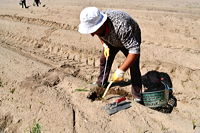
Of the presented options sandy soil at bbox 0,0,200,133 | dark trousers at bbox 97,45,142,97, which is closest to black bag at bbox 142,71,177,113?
sandy soil at bbox 0,0,200,133

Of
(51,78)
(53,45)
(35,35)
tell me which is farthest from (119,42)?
(35,35)

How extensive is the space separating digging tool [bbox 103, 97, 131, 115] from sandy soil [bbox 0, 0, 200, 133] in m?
0.06

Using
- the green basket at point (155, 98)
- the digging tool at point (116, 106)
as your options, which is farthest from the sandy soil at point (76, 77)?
the green basket at point (155, 98)

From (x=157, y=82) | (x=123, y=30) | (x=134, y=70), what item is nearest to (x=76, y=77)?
(x=134, y=70)

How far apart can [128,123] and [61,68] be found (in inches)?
85.1

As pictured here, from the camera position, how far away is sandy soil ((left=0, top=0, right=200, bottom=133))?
2895 mm

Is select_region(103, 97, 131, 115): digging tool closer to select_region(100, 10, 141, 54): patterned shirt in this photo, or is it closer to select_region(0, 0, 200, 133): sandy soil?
select_region(0, 0, 200, 133): sandy soil

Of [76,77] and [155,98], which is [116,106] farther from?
[76,77]

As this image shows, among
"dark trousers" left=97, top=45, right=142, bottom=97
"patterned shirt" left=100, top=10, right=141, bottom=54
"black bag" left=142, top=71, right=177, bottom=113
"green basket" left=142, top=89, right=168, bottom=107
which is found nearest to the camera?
"patterned shirt" left=100, top=10, right=141, bottom=54

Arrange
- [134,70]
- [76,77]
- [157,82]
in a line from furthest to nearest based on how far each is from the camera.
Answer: [76,77], [157,82], [134,70]

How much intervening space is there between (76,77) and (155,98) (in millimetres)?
1601

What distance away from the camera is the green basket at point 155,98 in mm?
3338

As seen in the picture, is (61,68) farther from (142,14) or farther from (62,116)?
(142,14)

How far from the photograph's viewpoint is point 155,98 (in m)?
3.36
